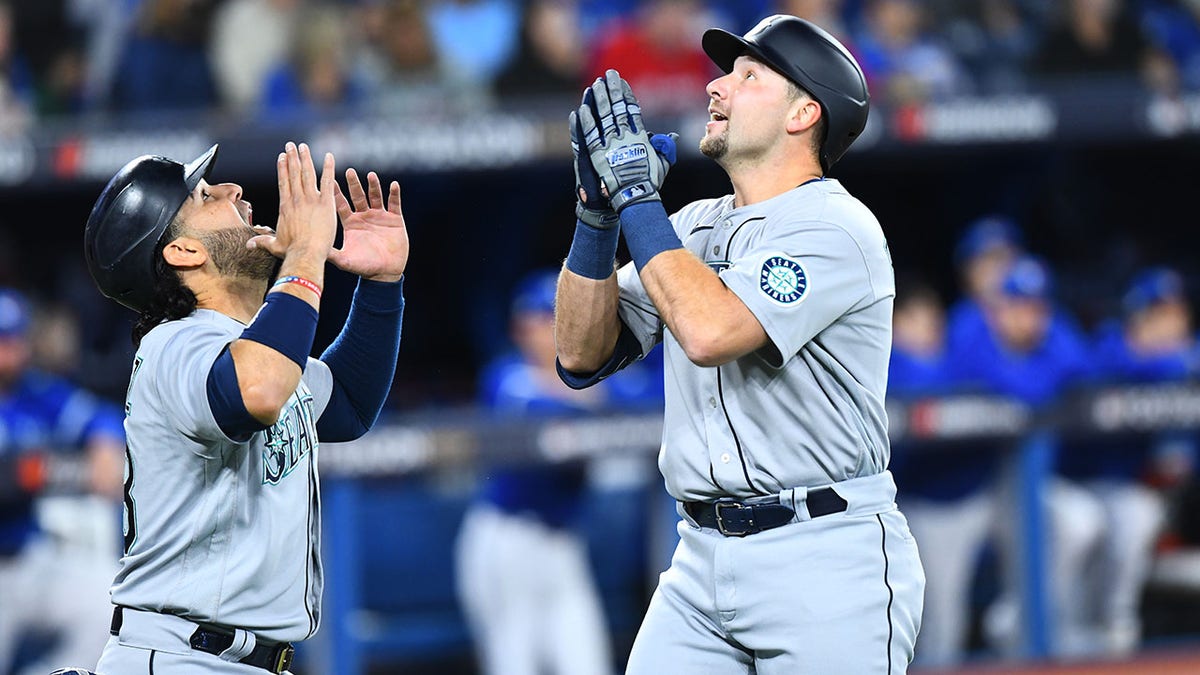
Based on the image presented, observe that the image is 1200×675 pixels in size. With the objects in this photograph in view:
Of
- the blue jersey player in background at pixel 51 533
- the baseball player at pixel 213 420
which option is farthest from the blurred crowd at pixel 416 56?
the baseball player at pixel 213 420

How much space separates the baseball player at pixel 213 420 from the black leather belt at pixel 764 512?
28.8 inches

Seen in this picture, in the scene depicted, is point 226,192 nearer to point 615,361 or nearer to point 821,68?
point 615,361

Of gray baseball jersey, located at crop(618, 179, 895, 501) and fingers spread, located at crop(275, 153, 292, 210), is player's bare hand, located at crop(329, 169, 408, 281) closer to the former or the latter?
fingers spread, located at crop(275, 153, 292, 210)

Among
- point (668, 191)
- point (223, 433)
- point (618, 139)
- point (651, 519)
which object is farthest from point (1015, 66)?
point (223, 433)

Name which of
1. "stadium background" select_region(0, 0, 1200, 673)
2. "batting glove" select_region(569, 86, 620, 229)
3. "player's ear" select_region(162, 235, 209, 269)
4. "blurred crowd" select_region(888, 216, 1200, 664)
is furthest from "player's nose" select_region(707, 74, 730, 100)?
"blurred crowd" select_region(888, 216, 1200, 664)

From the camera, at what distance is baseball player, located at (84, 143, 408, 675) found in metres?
2.71

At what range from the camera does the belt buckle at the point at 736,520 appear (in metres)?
2.99

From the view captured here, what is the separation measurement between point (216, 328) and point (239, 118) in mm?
4009

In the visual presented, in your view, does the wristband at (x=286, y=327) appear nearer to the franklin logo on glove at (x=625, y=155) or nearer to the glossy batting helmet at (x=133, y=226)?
the glossy batting helmet at (x=133, y=226)

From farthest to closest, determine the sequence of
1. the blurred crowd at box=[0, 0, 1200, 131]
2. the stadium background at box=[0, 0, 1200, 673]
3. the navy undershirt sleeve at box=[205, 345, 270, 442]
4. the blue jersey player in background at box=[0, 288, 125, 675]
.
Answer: the blurred crowd at box=[0, 0, 1200, 131] → the stadium background at box=[0, 0, 1200, 673] → the blue jersey player in background at box=[0, 288, 125, 675] → the navy undershirt sleeve at box=[205, 345, 270, 442]

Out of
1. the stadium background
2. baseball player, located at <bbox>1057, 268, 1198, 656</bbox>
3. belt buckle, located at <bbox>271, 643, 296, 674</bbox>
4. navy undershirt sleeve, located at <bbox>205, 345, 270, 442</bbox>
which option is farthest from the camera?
baseball player, located at <bbox>1057, 268, 1198, 656</bbox>

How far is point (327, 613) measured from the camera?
585 centimetres

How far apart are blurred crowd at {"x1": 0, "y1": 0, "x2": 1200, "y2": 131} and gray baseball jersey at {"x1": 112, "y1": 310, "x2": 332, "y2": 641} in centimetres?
408

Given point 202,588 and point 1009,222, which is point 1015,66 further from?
point 202,588
